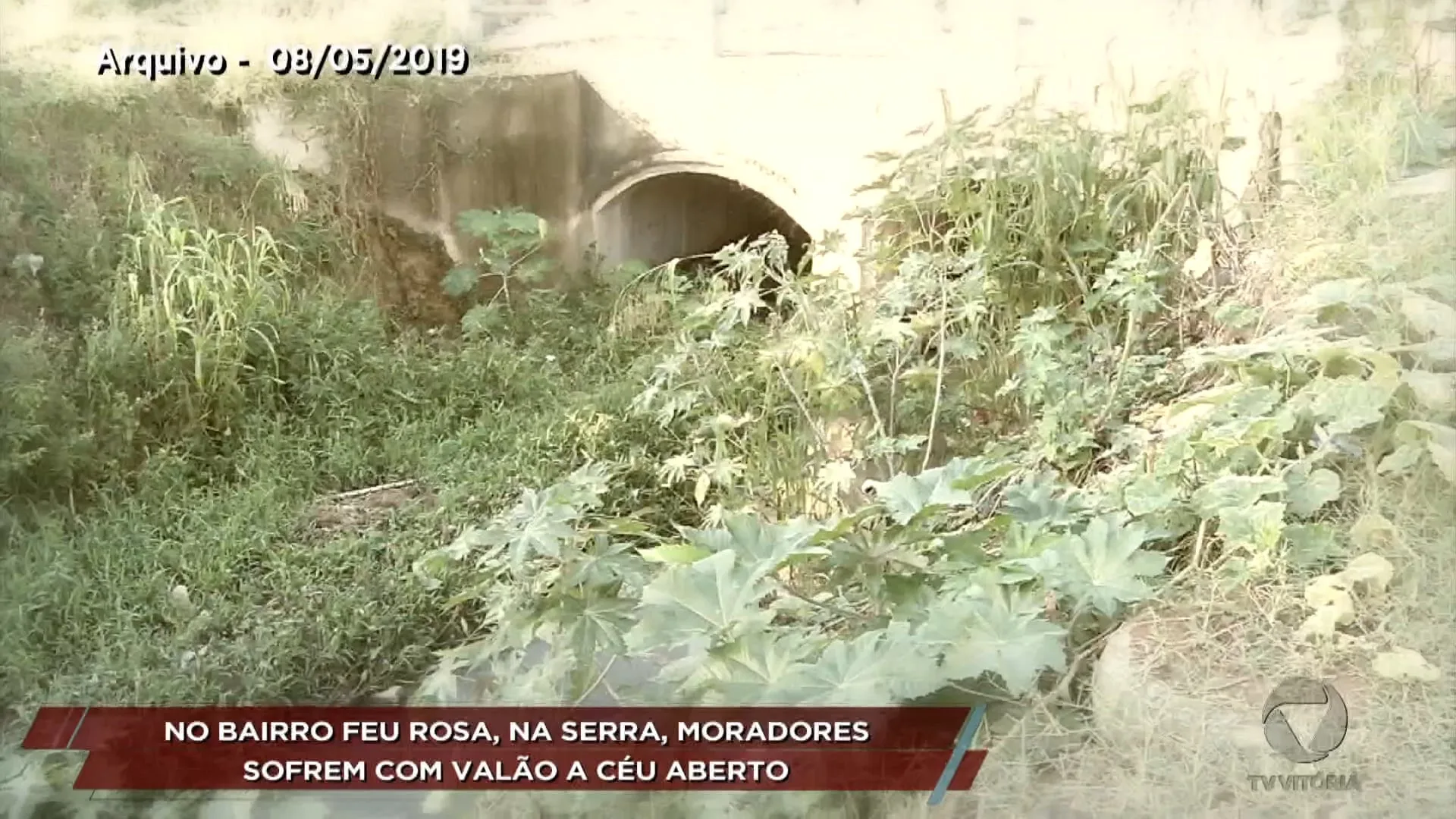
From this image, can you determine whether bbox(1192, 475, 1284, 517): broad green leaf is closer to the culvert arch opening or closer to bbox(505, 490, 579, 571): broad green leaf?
the culvert arch opening

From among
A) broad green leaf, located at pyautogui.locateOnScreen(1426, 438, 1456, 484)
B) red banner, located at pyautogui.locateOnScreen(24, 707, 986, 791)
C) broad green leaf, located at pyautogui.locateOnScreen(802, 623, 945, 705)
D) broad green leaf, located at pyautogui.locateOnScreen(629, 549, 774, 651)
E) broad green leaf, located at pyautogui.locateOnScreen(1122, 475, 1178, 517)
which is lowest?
red banner, located at pyautogui.locateOnScreen(24, 707, 986, 791)

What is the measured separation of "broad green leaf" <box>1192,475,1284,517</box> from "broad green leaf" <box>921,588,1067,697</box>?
9.5 inches

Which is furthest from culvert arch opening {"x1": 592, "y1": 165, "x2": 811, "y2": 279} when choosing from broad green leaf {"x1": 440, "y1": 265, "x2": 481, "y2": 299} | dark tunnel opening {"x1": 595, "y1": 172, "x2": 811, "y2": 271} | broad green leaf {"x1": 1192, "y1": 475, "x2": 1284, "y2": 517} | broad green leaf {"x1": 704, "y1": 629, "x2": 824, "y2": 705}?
broad green leaf {"x1": 1192, "y1": 475, "x2": 1284, "y2": 517}

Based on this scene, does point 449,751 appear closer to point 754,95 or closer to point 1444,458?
point 754,95

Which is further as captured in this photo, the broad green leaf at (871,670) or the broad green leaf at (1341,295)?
the broad green leaf at (1341,295)

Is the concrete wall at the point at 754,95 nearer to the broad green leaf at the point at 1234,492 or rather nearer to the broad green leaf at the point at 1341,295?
the broad green leaf at the point at 1341,295

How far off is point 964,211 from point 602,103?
1.46ft

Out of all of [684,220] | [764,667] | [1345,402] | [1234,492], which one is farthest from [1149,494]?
[684,220]

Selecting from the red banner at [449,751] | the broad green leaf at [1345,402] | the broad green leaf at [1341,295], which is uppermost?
the broad green leaf at [1341,295]

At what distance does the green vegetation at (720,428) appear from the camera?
4.23 ft

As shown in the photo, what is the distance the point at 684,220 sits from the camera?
1.35 metres

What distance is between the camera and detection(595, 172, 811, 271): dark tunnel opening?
1349 mm

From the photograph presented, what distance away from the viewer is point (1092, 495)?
1346 mm

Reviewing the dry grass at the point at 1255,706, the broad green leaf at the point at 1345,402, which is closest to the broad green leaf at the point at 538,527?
the dry grass at the point at 1255,706
